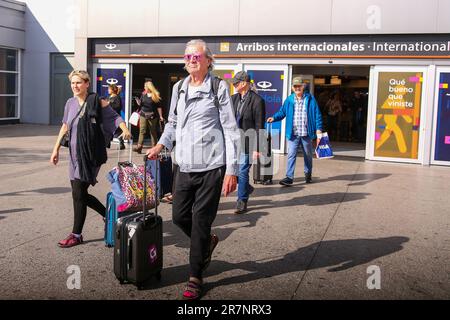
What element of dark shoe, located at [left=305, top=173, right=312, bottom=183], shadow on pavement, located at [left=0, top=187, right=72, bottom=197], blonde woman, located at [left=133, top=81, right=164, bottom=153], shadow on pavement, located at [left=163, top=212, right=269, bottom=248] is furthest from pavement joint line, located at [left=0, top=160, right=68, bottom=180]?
dark shoe, located at [left=305, top=173, right=312, bottom=183]

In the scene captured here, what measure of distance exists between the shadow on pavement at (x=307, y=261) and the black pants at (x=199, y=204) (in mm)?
305

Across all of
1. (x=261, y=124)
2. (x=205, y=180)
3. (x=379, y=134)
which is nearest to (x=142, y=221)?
(x=205, y=180)

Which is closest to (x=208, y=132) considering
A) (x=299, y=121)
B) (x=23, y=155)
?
(x=299, y=121)

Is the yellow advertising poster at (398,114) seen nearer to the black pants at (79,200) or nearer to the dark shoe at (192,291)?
the black pants at (79,200)

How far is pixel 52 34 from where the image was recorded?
20281 mm

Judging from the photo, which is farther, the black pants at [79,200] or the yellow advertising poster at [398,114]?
the yellow advertising poster at [398,114]

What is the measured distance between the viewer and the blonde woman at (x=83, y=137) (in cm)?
473

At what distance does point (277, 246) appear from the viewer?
4969 millimetres

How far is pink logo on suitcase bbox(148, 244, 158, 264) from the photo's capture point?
12.5ft

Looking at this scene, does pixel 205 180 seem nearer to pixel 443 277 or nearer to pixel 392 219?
pixel 443 277

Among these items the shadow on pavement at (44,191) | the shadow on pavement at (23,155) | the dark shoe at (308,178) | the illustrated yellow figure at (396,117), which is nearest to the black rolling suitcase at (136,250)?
the shadow on pavement at (44,191)

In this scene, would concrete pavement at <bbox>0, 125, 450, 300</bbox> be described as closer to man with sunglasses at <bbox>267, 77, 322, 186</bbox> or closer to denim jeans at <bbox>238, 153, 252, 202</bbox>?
denim jeans at <bbox>238, 153, 252, 202</bbox>

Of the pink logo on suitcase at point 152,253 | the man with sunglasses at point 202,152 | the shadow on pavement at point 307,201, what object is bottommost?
the shadow on pavement at point 307,201

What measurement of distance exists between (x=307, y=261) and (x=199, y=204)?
4.42ft
